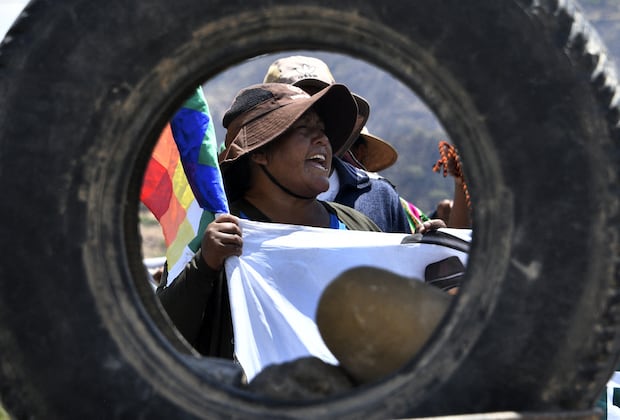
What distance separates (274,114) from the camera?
2760 mm

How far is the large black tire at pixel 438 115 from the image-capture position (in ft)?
4.47

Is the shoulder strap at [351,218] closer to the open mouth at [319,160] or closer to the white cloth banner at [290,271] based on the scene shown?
the open mouth at [319,160]

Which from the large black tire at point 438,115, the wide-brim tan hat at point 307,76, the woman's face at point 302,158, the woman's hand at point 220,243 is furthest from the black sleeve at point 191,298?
the wide-brim tan hat at point 307,76

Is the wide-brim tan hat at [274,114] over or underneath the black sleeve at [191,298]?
over

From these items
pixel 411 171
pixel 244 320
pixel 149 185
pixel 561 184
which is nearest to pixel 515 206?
pixel 561 184

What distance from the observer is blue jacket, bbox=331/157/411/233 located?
11.2 feet

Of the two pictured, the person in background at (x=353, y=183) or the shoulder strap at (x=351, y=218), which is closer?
the shoulder strap at (x=351, y=218)

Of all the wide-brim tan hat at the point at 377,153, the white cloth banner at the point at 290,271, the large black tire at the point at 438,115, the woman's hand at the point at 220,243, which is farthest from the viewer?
the wide-brim tan hat at the point at 377,153

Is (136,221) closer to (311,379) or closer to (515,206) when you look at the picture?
(311,379)

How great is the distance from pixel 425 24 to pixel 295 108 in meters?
1.33

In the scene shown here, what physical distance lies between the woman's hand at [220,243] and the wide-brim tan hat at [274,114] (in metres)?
0.36

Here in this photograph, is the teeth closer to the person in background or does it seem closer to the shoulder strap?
the shoulder strap

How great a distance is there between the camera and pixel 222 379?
1.48 metres

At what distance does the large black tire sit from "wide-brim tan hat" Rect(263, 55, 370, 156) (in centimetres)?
236
